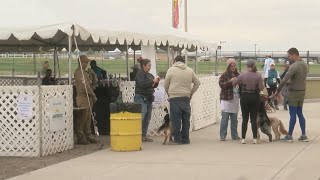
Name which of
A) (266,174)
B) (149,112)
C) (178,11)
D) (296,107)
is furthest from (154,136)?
(178,11)

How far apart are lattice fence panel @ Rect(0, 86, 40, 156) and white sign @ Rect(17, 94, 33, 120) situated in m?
0.05

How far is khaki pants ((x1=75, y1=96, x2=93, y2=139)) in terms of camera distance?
12.3m

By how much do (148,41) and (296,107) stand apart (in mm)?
3483

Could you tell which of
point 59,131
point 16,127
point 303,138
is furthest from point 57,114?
point 303,138

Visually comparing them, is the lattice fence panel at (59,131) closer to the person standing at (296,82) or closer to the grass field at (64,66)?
the person standing at (296,82)

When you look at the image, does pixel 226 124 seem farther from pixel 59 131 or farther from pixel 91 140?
pixel 59 131

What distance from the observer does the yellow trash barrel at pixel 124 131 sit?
11.6m

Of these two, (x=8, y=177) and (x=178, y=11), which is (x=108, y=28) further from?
A: (x=178, y=11)

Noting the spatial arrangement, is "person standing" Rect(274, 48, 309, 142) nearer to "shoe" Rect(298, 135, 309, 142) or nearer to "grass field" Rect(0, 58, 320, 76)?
"shoe" Rect(298, 135, 309, 142)

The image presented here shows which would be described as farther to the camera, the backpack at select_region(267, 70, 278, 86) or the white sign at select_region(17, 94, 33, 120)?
the backpack at select_region(267, 70, 278, 86)

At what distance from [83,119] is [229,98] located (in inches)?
126

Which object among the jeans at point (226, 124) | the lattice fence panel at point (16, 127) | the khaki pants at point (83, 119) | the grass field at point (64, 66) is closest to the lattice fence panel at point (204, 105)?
the jeans at point (226, 124)

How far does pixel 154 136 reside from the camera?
14242 millimetres

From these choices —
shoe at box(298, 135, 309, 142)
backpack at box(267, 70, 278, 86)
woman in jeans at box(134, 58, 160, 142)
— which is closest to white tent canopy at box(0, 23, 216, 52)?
woman in jeans at box(134, 58, 160, 142)
